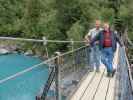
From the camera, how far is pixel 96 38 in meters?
7.21

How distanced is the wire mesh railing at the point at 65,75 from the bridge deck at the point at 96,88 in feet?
0.38

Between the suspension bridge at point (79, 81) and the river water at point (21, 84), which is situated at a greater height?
the suspension bridge at point (79, 81)

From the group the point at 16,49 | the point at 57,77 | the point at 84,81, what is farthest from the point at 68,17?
the point at 57,77

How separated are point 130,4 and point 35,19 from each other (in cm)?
1244

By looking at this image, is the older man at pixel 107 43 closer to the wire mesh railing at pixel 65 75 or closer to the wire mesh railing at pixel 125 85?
the wire mesh railing at pixel 65 75

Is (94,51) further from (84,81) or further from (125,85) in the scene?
(125,85)

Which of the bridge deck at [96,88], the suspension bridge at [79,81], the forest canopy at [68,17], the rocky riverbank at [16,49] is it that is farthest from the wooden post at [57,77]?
the rocky riverbank at [16,49]

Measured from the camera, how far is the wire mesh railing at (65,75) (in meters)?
4.10

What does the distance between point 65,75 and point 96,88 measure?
5.79 feet

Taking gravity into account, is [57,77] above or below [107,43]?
below

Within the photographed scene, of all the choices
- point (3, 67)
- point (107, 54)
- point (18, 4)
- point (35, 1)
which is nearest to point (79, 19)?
Result: point (3, 67)

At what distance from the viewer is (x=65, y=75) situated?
16.8 feet

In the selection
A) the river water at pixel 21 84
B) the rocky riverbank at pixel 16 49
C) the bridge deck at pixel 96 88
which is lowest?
the river water at pixel 21 84

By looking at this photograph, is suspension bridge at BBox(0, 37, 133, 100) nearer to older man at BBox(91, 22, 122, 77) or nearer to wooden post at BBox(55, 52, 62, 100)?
wooden post at BBox(55, 52, 62, 100)
